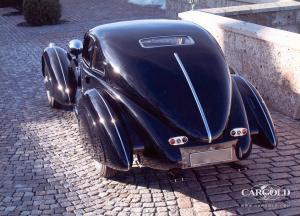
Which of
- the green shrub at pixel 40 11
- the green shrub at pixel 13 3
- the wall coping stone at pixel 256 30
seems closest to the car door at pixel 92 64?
the wall coping stone at pixel 256 30

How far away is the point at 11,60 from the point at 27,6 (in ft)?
15.2

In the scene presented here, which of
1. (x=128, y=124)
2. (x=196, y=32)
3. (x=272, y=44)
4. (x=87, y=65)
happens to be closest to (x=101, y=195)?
(x=128, y=124)

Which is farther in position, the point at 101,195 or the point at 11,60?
the point at 11,60

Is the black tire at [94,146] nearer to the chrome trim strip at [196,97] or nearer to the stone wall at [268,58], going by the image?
the chrome trim strip at [196,97]

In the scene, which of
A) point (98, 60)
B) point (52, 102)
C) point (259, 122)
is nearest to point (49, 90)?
point (52, 102)

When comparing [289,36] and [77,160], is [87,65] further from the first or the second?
[289,36]

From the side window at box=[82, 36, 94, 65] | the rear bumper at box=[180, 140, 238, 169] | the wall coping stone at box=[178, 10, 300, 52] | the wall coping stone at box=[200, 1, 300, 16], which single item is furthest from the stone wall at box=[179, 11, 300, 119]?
the side window at box=[82, 36, 94, 65]

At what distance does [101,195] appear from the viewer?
448cm

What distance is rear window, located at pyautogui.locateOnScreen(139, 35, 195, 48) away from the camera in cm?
483

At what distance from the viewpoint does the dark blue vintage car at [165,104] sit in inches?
163

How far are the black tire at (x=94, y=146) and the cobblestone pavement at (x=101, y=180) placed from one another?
102 mm

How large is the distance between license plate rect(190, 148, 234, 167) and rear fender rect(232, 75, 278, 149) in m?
0.46

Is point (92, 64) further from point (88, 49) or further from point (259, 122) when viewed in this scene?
point (259, 122)

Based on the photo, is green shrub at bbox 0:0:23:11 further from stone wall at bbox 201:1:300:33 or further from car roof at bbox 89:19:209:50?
car roof at bbox 89:19:209:50
